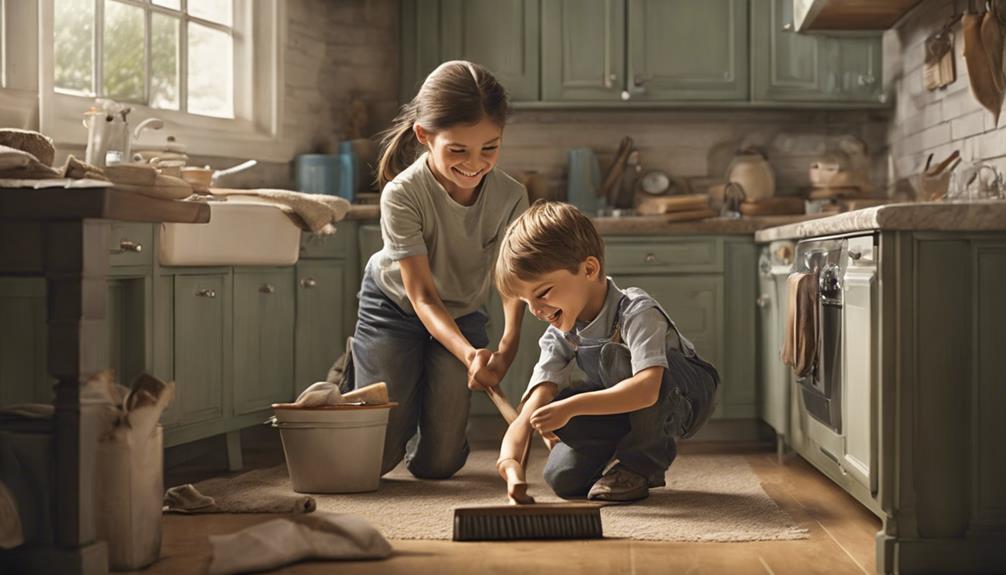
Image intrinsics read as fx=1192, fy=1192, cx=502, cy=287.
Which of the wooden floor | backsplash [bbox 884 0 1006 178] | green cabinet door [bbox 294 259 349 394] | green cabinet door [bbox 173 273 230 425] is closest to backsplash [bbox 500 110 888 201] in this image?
backsplash [bbox 884 0 1006 178]

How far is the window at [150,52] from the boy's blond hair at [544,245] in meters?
1.65

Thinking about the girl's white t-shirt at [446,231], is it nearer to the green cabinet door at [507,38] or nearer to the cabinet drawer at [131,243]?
the cabinet drawer at [131,243]

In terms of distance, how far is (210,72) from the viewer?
4305 mm

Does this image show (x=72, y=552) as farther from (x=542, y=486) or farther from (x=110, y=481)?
(x=542, y=486)

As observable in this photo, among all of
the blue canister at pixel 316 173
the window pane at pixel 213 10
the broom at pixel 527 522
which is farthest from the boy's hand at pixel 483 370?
the window pane at pixel 213 10

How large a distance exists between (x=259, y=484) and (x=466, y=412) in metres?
0.60

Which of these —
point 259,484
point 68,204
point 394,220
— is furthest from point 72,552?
point 394,220

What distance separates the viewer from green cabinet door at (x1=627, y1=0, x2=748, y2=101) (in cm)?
454

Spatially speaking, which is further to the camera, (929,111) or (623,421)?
(929,111)

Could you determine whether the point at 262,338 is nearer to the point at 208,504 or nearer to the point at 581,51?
the point at 208,504

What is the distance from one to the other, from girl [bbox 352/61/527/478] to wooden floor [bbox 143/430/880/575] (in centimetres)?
65

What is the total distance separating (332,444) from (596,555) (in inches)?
34.5

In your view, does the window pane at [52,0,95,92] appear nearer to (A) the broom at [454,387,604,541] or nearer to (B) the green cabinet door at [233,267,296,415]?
(B) the green cabinet door at [233,267,296,415]

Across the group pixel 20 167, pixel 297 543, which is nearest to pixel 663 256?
pixel 297 543
